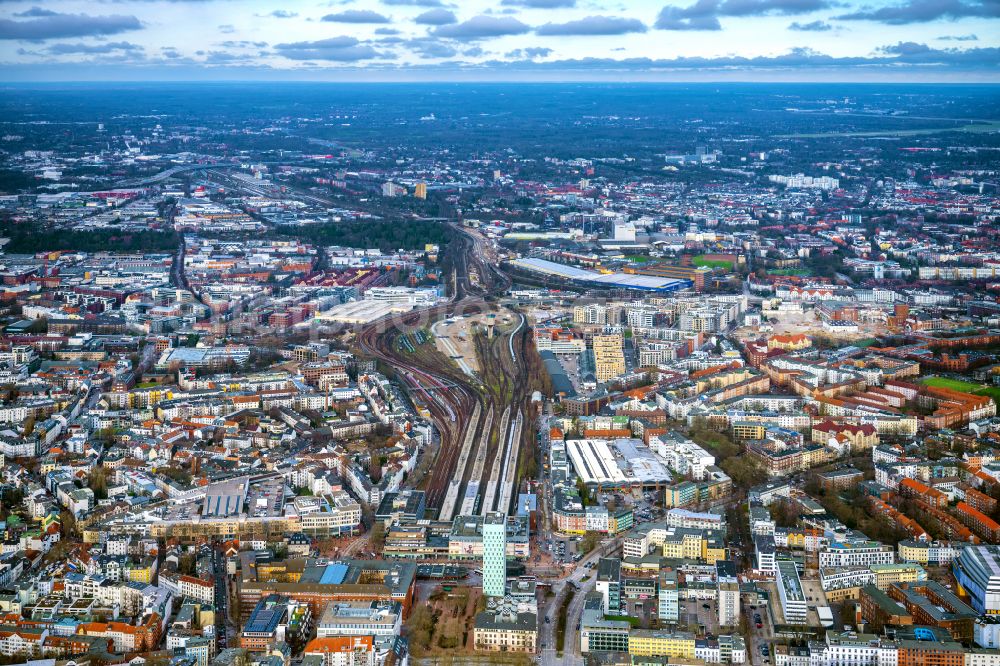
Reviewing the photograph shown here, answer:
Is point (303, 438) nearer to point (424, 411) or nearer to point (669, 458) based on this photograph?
point (424, 411)

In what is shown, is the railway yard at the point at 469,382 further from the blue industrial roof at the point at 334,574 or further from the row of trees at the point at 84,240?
the row of trees at the point at 84,240

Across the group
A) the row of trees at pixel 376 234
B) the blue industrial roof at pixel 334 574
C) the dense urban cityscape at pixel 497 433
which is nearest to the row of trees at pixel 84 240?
the dense urban cityscape at pixel 497 433

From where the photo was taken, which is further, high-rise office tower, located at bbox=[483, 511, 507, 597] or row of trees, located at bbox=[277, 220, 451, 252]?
row of trees, located at bbox=[277, 220, 451, 252]

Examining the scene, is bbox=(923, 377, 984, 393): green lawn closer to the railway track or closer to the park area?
the railway track

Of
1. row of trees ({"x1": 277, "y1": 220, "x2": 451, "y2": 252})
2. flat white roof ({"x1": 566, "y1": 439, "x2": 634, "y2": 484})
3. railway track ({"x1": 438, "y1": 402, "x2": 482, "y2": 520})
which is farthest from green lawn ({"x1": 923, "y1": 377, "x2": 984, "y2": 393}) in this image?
row of trees ({"x1": 277, "y1": 220, "x2": 451, "y2": 252})

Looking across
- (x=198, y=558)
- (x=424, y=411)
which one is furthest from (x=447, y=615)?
(x=424, y=411)

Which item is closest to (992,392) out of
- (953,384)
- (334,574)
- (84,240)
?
(953,384)
